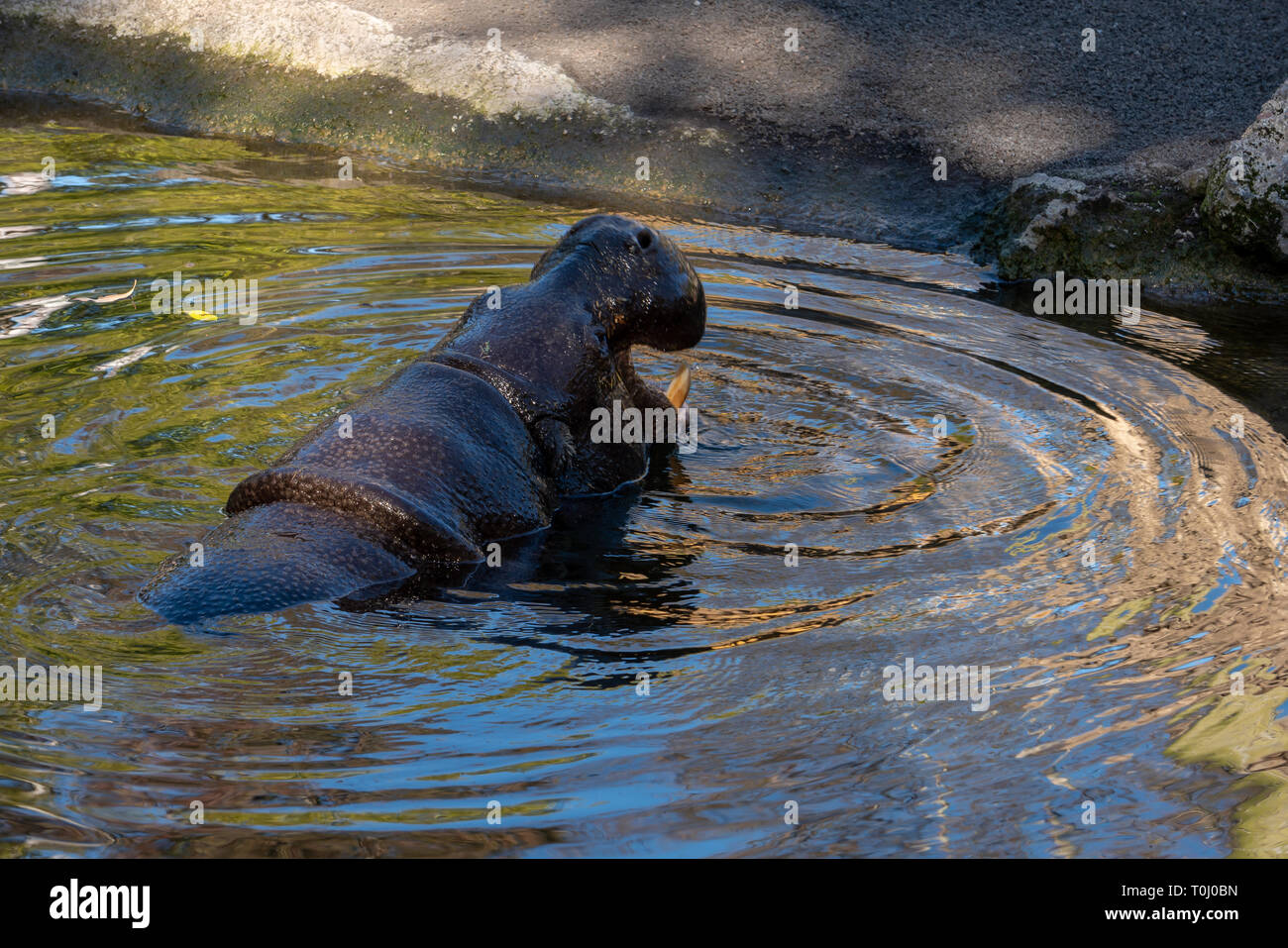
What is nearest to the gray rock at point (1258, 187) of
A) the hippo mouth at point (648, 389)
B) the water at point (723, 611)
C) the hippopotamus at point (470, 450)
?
the water at point (723, 611)

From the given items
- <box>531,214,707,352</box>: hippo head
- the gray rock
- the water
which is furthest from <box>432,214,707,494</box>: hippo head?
the gray rock

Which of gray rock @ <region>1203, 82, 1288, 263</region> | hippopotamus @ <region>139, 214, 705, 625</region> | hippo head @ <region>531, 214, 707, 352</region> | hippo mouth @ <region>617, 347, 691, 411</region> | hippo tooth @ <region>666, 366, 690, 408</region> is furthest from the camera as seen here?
gray rock @ <region>1203, 82, 1288, 263</region>

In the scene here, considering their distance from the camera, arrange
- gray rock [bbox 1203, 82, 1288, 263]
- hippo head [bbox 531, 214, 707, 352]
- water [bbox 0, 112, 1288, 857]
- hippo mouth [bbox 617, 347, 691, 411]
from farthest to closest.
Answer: gray rock [bbox 1203, 82, 1288, 263] → hippo mouth [bbox 617, 347, 691, 411] → hippo head [bbox 531, 214, 707, 352] → water [bbox 0, 112, 1288, 857]

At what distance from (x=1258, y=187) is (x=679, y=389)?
174 inches

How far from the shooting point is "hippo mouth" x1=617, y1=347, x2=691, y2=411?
620 cm

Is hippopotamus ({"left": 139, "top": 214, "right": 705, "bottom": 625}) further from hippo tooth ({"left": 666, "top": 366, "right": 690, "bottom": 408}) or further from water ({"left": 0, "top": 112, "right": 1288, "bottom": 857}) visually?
water ({"left": 0, "top": 112, "right": 1288, "bottom": 857})

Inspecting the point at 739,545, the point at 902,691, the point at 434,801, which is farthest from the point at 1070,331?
the point at 434,801

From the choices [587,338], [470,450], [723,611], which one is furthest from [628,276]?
[723,611]

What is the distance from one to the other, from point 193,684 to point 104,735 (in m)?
0.30

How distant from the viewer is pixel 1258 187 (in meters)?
8.62

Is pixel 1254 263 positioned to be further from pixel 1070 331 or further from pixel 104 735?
pixel 104 735

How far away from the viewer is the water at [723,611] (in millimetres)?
3596

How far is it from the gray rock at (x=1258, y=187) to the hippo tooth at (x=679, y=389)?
14.1ft

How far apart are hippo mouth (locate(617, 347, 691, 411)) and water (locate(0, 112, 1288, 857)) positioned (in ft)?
0.88
